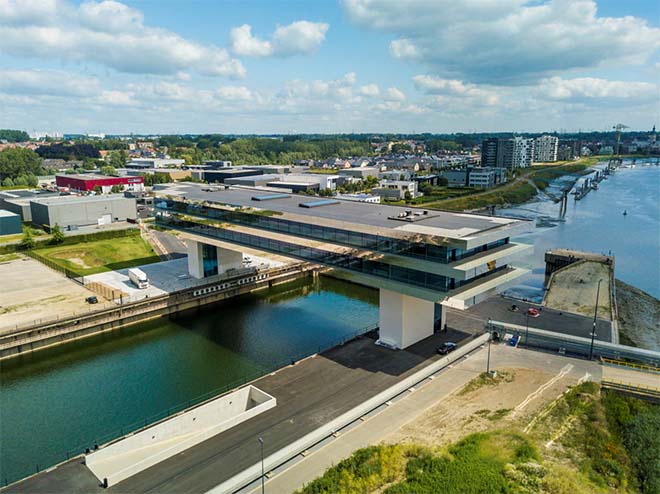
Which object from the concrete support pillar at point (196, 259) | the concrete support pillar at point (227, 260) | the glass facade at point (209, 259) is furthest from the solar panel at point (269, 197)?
the concrete support pillar at point (196, 259)

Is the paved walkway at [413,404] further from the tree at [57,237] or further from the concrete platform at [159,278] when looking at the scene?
the tree at [57,237]

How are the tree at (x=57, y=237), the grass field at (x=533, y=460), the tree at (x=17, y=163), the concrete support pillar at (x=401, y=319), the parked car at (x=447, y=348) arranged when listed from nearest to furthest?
1. the grass field at (x=533, y=460)
2. the parked car at (x=447, y=348)
3. the concrete support pillar at (x=401, y=319)
4. the tree at (x=57, y=237)
5. the tree at (x=17, y=163)

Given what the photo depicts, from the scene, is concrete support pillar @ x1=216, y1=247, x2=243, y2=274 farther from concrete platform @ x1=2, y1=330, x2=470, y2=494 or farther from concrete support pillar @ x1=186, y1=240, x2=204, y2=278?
concrete platform @ x1=2, y1=330, x2=470, y2=494

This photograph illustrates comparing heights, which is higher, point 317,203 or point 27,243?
point 317,203

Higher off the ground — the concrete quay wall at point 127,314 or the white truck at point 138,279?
the white truck at point 138,279

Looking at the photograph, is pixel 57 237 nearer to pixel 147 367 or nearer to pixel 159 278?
pixel 159 278

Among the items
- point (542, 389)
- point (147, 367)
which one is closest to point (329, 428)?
point (542, 389)
